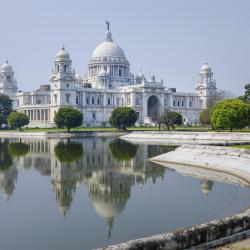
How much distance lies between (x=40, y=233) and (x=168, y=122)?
76.0 m

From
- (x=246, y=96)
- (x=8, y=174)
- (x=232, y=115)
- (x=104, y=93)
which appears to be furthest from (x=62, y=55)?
(x=8, y=174)

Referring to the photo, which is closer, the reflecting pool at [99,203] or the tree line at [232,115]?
the reflecting pool at [99,203]

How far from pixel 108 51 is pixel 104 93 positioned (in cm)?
2270

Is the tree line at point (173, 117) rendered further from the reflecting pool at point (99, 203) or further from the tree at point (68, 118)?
the reflecting pool at point (99, 203)

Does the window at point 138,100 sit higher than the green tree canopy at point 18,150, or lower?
higher

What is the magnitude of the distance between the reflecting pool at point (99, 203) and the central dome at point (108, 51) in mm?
111477

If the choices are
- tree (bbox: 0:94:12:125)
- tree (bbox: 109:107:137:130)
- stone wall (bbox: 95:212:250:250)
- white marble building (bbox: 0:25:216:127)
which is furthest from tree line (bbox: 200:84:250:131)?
tree (bbox: 0:94:12:125)

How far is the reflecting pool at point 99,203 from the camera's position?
54.2 ft

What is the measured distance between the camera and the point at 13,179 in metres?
29.5

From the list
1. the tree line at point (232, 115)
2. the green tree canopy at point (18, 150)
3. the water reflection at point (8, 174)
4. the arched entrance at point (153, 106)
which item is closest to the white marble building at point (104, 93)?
the arched entrance at point (153, 106)

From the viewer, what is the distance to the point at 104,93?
417ft

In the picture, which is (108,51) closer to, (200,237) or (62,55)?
(62,55)

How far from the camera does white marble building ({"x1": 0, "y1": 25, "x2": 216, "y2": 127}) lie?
119 meters

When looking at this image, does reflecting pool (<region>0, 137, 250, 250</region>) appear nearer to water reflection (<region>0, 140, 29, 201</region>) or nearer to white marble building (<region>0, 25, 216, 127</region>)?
water reflection (<region>0, 140, 29, 201</region>)
